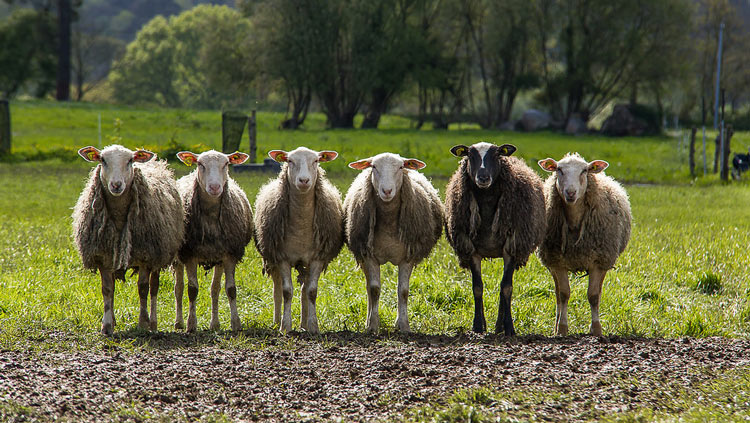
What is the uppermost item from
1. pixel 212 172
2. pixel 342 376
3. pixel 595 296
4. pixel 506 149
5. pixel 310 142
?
pixel 506 149

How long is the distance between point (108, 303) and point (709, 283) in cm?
733

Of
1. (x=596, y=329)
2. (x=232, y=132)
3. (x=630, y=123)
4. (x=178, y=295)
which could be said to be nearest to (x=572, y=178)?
(x=596, y=329)

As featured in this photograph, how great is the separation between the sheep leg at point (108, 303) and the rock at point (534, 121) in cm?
4570

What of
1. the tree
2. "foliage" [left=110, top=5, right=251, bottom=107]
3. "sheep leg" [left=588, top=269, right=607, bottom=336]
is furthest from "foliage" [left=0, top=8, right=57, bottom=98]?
"sheep leg" [left=588, top=269, right=607, bottom=336]

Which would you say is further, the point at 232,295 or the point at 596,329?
the point at 232,295

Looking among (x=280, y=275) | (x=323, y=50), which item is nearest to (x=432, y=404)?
(x=280, y=275)

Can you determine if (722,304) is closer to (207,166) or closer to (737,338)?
(737,338)

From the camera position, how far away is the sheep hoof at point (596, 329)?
8.46 metres

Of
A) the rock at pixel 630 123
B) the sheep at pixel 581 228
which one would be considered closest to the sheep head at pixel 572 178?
the sheep at pixel 581 228

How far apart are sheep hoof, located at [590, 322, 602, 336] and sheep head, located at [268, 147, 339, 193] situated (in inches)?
132

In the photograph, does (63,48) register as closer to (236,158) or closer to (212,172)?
(236,158)

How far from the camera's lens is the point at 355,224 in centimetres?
877

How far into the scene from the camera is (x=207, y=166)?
861cm

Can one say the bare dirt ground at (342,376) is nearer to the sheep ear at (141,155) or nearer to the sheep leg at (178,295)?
the sheep leg at (178,295)
